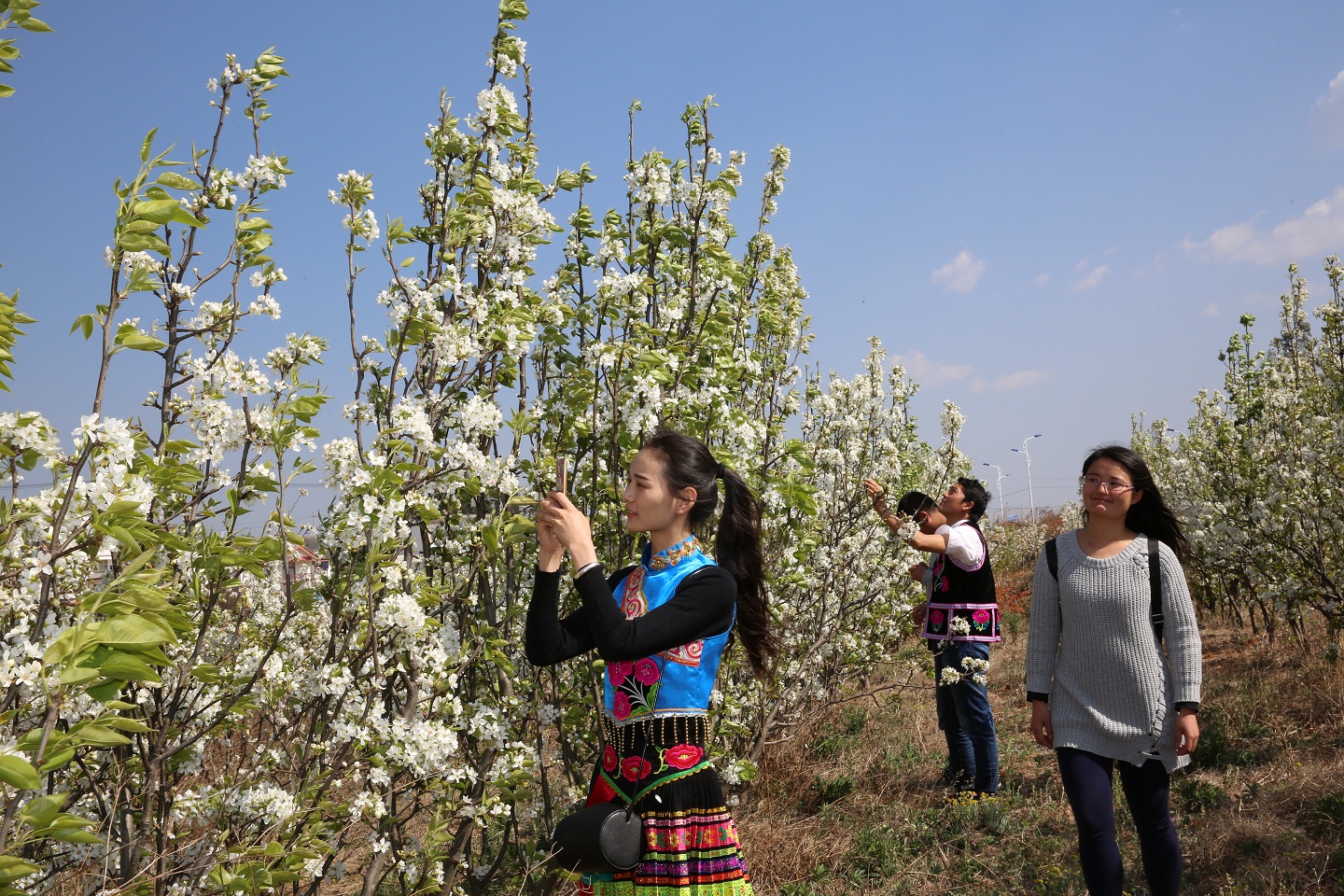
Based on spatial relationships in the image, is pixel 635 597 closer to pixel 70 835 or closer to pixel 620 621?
pixel 620 621

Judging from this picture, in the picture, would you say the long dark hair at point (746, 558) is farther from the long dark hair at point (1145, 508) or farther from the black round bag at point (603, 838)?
the long dark hair at point (1145, 508)

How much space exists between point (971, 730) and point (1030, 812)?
0.50 metres

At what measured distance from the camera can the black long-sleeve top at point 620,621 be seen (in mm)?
2154

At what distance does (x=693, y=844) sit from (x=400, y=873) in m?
1.12

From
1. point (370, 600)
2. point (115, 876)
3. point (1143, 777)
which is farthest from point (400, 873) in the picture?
point (1143, 777)

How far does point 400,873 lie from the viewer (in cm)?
278

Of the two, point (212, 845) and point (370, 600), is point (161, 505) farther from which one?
point (212, 845)

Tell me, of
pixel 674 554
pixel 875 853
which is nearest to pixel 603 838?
pixel 674 554

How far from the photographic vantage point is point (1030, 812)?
4.86 meters

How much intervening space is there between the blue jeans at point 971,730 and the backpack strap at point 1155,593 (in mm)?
1870

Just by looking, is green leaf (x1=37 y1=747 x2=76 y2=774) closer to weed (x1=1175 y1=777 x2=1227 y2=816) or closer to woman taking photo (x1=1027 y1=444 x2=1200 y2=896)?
woman taking photo (x1=1027 y1=444 x2=1200 y2=896)

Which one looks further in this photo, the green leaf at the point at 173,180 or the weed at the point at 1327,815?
the weed at the point at 1327,815

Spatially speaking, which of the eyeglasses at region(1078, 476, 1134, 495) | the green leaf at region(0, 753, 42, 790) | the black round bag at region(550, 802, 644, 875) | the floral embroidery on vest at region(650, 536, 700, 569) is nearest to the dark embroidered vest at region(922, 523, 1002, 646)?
the eyeglasses at region(1078, 476, 1134, 495)

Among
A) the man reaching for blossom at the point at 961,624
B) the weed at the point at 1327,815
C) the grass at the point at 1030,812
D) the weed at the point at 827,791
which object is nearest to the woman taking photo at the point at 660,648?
the grass at the point at 1030,812
